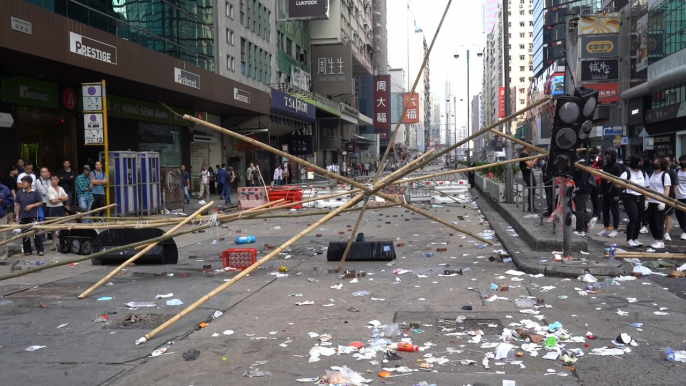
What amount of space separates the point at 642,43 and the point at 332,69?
25010mm

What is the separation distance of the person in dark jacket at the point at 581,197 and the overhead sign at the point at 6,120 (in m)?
16.0

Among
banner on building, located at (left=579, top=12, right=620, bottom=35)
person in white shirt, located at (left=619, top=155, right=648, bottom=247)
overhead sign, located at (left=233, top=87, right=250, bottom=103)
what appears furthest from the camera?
banner on building, located at (left=579, top=12, right=620, bottom=35)

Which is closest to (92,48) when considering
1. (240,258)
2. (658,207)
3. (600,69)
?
(240,258)

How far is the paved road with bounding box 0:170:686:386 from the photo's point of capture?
4.97 metres

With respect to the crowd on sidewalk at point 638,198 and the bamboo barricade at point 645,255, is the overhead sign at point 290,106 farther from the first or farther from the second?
the bamboo barricade at point 645,255

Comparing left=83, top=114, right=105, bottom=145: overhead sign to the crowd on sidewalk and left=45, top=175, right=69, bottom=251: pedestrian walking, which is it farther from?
the crowd on sidewalk

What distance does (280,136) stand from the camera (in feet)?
160

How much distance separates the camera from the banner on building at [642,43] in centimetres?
4119

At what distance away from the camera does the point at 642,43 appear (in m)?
42.0

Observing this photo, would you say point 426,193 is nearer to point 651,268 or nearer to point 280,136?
point 651,268

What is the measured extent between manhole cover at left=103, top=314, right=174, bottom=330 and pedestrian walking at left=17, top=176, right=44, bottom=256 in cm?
652

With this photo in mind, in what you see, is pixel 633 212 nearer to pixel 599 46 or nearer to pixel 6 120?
pixel 6 120

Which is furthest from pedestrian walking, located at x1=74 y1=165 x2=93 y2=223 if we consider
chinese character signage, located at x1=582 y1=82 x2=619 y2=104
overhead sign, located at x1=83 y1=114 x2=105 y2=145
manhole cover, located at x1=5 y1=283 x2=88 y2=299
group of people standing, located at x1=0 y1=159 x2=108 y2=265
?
chinese character signage, located at x1=582 y1=82 x2=619 y2=104

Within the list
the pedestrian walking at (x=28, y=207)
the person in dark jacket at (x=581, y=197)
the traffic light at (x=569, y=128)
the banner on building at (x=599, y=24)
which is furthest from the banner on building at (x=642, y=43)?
the pedestrian walking at (x=28, y=207)
